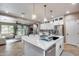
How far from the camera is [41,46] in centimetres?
168

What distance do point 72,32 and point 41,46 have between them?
842mm

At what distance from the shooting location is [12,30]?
73.7 inches

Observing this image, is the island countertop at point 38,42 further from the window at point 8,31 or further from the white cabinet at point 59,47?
the window at point 8,31

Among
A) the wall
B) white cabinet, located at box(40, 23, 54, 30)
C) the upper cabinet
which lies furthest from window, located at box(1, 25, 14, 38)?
the wall

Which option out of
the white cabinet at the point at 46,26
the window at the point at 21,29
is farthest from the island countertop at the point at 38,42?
the white cabinet at the point at 46,26

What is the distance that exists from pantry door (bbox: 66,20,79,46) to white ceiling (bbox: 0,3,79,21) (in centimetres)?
28

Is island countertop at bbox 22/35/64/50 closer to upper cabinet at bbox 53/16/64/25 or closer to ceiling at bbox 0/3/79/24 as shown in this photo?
upper cabinet at bbox 53/16/64/25

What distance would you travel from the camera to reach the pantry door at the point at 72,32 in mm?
1872

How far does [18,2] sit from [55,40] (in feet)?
3.94

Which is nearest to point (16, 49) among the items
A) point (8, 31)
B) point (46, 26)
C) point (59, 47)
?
point (8, 31)

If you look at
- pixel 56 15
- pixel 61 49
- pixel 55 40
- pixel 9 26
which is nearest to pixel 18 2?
pixel 9 26

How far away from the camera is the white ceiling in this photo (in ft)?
5.75

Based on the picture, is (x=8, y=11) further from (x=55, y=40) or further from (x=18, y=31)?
(x=55, y=40)

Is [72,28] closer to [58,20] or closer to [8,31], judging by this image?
[58,20]
